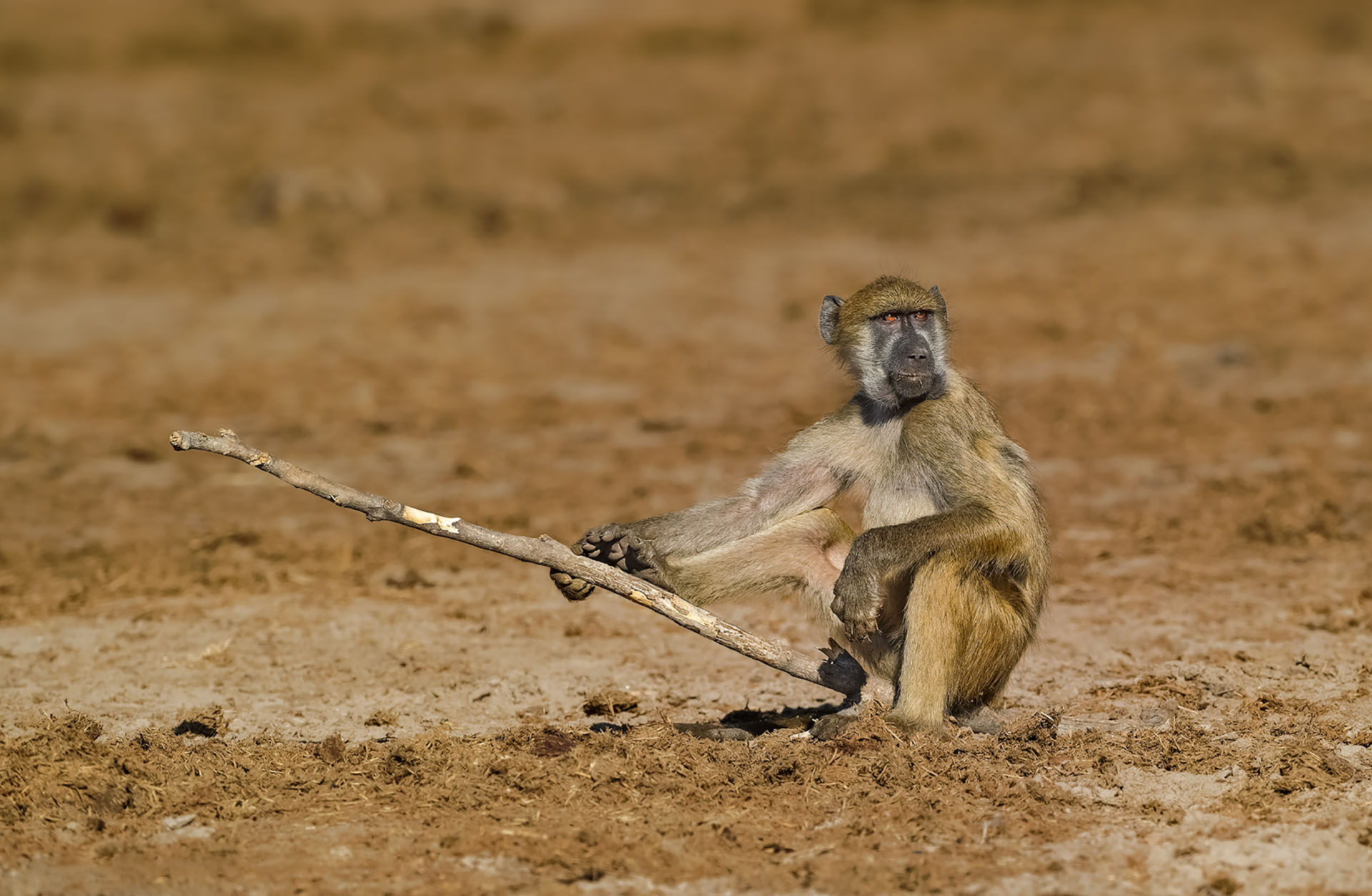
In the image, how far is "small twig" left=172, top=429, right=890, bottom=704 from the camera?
4.93 metres

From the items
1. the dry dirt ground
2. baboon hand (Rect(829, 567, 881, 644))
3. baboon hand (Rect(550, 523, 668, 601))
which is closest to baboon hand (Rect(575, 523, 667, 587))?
baboon hand (Rect(550, 523, 668, 601))

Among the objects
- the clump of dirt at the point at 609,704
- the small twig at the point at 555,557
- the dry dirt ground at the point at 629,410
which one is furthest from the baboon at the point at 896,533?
the clump of dirt at the point at 609,704

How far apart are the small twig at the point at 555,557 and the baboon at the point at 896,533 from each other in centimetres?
20

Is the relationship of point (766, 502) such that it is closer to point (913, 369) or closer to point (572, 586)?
point (913, 369)

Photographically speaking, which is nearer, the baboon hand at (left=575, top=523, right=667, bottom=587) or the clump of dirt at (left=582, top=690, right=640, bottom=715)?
the baboon hand at (left=575, top=523, right=667, bottom=587)

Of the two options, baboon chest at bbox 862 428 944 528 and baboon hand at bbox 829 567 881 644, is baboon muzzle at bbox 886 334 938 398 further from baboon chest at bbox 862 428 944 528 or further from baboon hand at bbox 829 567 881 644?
baboon hand at bbox 829 567 881 644

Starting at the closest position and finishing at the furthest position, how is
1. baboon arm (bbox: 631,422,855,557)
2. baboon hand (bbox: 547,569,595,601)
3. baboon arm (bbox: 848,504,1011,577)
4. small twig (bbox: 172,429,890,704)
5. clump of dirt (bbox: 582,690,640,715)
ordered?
1. small twig (bbox: 172,429,890,704)
2. baboon arm (bbox: 848,504,1011,577)
3. baboon hand (bbox: 547,569,595,601)
4. baboon arm (bbox: 631,422,855,557)
5. clump of dirt (bbox: 582,690,640,715)

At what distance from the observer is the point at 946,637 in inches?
210

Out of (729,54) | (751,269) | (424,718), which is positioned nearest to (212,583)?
(424,718)

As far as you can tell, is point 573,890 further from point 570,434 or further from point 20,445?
point 20,445

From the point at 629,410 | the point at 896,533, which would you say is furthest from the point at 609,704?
the point at 629,410

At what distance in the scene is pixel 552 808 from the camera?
508cm

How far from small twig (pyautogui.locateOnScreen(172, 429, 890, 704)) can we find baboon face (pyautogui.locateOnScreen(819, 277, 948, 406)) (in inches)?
41.4

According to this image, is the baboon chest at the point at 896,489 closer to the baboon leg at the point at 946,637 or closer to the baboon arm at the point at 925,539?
the baboon arm at the point at 925,539
